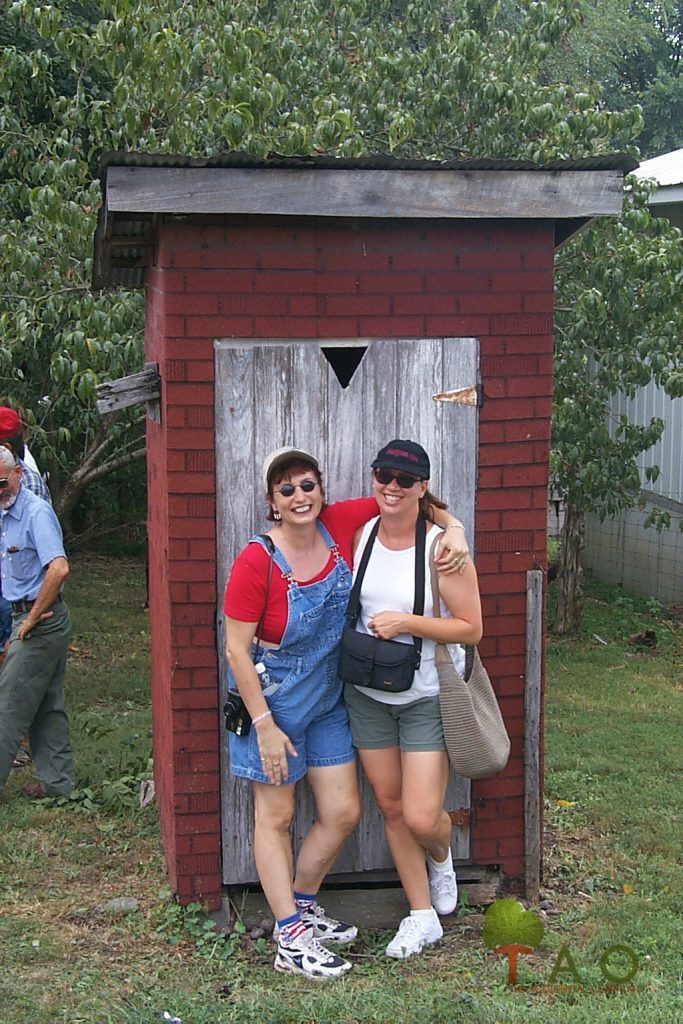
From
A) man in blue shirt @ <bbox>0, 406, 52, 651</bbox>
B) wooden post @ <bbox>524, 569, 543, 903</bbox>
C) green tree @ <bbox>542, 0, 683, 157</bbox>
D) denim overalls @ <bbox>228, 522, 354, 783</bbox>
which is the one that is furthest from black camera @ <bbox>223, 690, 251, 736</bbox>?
green tree @ <bbox>542, 0, 683, 157</bbox>

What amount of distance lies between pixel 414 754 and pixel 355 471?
3.62 feet

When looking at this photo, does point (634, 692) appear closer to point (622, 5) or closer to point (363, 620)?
point (363, 620)

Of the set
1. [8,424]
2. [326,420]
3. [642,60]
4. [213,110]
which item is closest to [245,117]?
[213,110]

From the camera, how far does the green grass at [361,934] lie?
161 inches

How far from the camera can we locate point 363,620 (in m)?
4.48

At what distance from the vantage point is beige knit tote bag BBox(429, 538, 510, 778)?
4438 mm

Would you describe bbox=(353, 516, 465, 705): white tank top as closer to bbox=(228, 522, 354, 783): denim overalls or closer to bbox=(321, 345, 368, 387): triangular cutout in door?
bbox=(228, 522, 354, 783): denim overalls

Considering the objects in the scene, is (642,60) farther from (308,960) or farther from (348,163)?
(308,960)

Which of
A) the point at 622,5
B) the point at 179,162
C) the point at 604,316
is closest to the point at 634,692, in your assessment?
the point at 604,316

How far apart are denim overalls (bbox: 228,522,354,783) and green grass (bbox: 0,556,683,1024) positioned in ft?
2.50

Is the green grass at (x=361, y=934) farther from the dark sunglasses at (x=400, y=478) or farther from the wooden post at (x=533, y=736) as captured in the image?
the dark sunglasses at (x=400, y=478)

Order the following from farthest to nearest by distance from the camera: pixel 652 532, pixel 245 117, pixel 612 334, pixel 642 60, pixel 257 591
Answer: pixel 642 60
pixel 652 532
pixel 612 334
pixel 245 117
pixel 257 591

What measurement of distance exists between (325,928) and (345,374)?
214 centimetres

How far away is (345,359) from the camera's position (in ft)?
15.5
